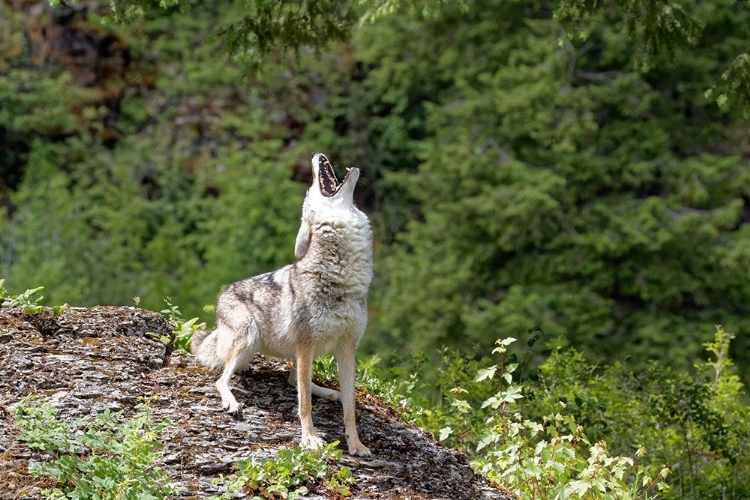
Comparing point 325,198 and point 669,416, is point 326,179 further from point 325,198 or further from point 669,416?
point 669,416

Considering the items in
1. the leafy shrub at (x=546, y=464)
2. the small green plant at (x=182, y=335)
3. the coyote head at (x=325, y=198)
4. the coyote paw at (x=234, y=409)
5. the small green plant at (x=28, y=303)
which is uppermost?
the coyote head at (x=325, y=198)

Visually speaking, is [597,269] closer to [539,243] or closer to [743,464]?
[539,243]

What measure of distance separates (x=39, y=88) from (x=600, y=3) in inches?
681

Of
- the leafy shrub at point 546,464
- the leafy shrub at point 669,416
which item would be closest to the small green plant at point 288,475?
the leafy shrub at point 546,464

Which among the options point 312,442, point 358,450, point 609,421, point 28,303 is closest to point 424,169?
point 609,421

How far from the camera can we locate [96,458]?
Answer: 4949mm

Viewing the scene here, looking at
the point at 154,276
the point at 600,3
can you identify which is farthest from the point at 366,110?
the point at 600,3

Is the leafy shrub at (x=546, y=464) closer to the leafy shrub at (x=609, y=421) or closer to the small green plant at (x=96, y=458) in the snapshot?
the leafy shrub at (x=609, y=421)

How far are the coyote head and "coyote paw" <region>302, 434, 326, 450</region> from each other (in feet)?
3.22

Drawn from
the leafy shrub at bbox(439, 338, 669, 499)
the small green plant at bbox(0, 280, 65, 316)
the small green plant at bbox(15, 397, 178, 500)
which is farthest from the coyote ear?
the small green plant at bbox(0, 280, 65, 316)

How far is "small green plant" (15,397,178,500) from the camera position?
4.87m

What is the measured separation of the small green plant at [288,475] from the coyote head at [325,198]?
3.74ft

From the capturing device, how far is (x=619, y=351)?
1856 cm

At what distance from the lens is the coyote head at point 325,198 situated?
596 cm
